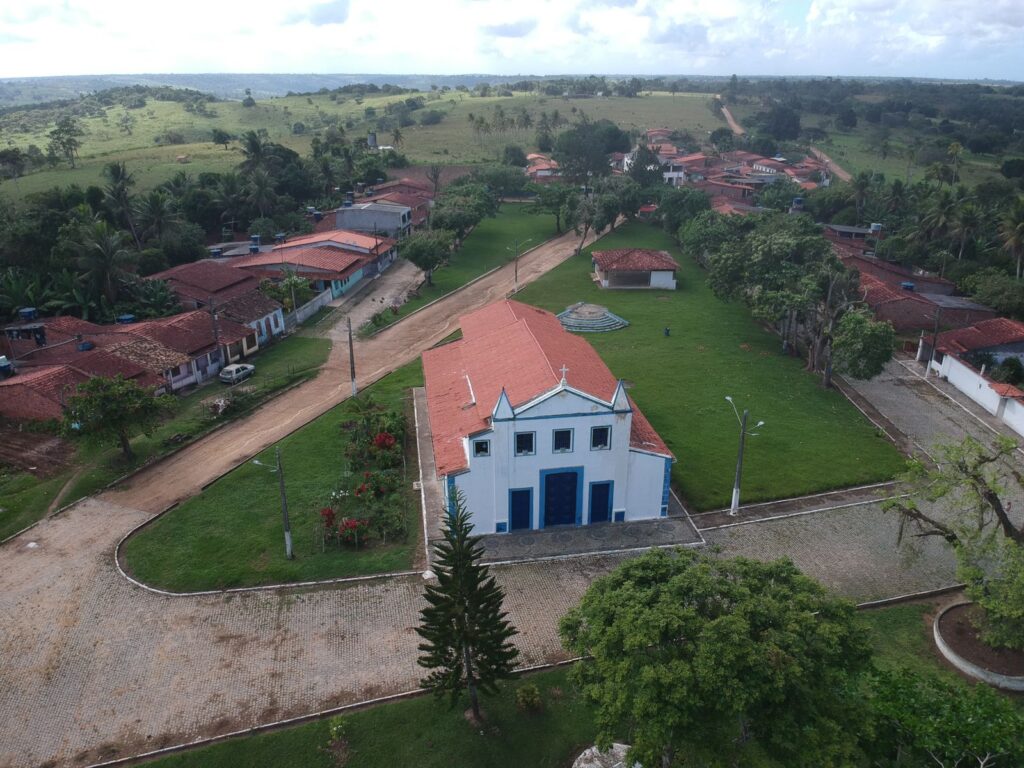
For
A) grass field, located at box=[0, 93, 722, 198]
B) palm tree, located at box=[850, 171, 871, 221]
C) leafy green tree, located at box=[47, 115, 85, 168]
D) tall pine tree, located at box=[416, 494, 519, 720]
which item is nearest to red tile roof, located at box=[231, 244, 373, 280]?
grass field, located at box=[0, 93, 722, 198]

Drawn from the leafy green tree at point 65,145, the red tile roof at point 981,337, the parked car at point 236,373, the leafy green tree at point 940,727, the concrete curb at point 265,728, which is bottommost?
the parked car at point 236,373

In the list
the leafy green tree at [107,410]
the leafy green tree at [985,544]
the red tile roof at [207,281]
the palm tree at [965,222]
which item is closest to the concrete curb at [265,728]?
the leafy green tree at [985,544]

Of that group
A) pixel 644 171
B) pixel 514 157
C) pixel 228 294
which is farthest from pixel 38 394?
pixel 514 157

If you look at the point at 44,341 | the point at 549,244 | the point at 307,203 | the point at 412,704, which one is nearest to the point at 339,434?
the point at 412,704

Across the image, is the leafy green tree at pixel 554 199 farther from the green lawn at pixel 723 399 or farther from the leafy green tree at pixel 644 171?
the green lawn at pixel 723 399

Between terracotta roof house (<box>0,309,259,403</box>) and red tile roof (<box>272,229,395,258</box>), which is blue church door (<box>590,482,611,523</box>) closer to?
terracotta roof house (<box>0,309,259,403</box>)

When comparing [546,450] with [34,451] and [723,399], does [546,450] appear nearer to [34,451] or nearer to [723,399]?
[723,399]
